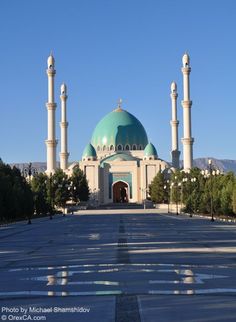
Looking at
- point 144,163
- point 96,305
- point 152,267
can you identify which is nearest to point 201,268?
point 152,267

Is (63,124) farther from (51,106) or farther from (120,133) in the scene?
(120,133)

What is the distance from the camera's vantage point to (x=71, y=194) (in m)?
77.6

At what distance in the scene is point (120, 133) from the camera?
105 metres

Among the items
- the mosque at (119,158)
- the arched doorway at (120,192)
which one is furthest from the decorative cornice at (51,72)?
the arched doorway at (120,192)

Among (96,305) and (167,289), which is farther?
(167,289)

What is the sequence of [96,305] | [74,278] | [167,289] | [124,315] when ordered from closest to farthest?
[124,315]
[96,305]
[167,289]
[74,278]

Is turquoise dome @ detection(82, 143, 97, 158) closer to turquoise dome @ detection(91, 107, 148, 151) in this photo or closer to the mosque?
the mosque

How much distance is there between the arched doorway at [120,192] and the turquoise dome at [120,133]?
239 inches

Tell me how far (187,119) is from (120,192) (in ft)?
107

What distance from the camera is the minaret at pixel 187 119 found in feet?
260

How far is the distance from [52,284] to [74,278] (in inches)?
32.3

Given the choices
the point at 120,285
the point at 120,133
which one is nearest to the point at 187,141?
the point at 120,133

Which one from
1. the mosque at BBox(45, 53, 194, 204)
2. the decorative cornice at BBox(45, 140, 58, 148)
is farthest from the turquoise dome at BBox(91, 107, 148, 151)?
the decorative cornice at BBox(45, 140, 58, 148)

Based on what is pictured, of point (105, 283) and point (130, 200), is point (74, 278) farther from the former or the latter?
point (130, 200)
